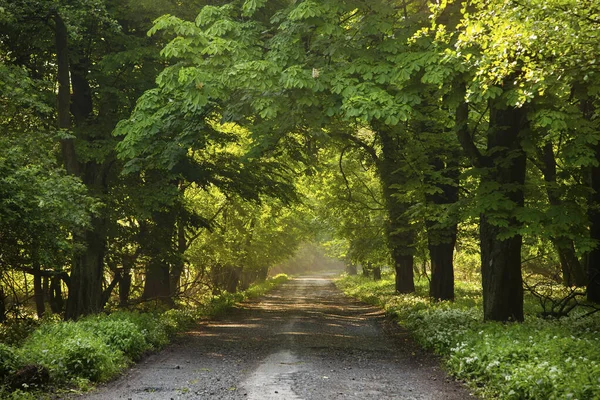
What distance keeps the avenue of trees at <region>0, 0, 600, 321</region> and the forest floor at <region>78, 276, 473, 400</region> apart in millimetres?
3223

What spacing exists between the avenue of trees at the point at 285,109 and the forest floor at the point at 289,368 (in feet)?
10.6

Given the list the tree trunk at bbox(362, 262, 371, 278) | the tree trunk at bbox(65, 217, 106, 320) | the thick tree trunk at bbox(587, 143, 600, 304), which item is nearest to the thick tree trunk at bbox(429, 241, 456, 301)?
the thick tree trunk at bbox(587, 143, 600, 304)

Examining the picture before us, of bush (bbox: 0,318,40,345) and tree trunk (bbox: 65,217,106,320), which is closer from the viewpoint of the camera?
bush (bbox: 0,318,40,345)

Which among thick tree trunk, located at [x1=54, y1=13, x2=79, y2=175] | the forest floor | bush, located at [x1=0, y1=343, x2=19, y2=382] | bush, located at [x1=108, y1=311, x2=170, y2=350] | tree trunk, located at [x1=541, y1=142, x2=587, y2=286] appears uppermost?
thick tree trunk, located at [x1=54, y1=13, x2=79, y2=175]

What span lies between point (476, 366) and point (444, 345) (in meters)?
2.75

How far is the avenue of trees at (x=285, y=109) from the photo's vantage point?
36.7 feet

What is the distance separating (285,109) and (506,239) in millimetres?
5945

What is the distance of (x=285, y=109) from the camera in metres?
12.5

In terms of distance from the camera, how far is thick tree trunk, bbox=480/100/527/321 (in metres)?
13.7

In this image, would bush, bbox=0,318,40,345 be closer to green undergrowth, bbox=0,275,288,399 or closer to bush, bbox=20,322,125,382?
green undergrowth, bbox=0,275,288,399

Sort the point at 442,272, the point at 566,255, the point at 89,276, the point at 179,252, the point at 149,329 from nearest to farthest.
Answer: the point at 149,329, the point at 89,276, the point at 179,252, the point at 442,272, the point at 566,255

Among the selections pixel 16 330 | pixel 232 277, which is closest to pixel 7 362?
pixel 16 330

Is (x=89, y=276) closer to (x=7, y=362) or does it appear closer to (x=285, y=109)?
(x=285, y=109)

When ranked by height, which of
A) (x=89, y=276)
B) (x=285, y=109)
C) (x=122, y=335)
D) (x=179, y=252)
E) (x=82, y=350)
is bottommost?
(x=122, y=335)
